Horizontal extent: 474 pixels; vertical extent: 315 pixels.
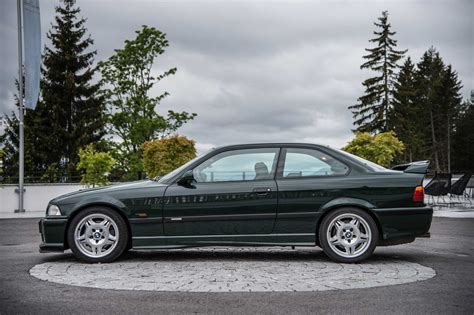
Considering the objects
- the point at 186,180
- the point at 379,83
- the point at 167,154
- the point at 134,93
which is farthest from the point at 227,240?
the point at 379,83

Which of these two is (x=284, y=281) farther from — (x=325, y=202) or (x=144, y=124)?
(x=144, y=124)

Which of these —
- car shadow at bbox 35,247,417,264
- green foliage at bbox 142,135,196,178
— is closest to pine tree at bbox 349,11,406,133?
green foliage at bbox 142,135,196,178

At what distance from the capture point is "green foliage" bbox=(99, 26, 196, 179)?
1556 inches

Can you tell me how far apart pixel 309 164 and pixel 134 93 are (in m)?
34.8

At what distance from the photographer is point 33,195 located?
24922 mm

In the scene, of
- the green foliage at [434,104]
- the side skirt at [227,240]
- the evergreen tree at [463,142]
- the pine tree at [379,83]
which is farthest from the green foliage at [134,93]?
the side skirt at [227,240]

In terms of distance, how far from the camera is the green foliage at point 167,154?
2664 centimetres

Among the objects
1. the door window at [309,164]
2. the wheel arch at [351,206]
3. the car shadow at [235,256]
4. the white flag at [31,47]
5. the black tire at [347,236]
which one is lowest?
the car shadow at [235,256]

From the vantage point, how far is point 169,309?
169 inches

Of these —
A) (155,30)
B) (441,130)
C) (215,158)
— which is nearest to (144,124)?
(155,30)

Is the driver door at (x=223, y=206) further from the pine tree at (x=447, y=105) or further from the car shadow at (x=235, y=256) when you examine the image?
the pine tree at (x=447, y=105)

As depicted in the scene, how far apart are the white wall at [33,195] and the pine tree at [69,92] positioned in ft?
44.8

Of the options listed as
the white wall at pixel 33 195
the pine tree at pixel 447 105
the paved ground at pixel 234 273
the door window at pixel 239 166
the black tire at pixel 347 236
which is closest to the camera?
the paved ground at pixel 234 273

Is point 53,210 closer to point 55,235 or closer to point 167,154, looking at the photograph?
point 55,235
